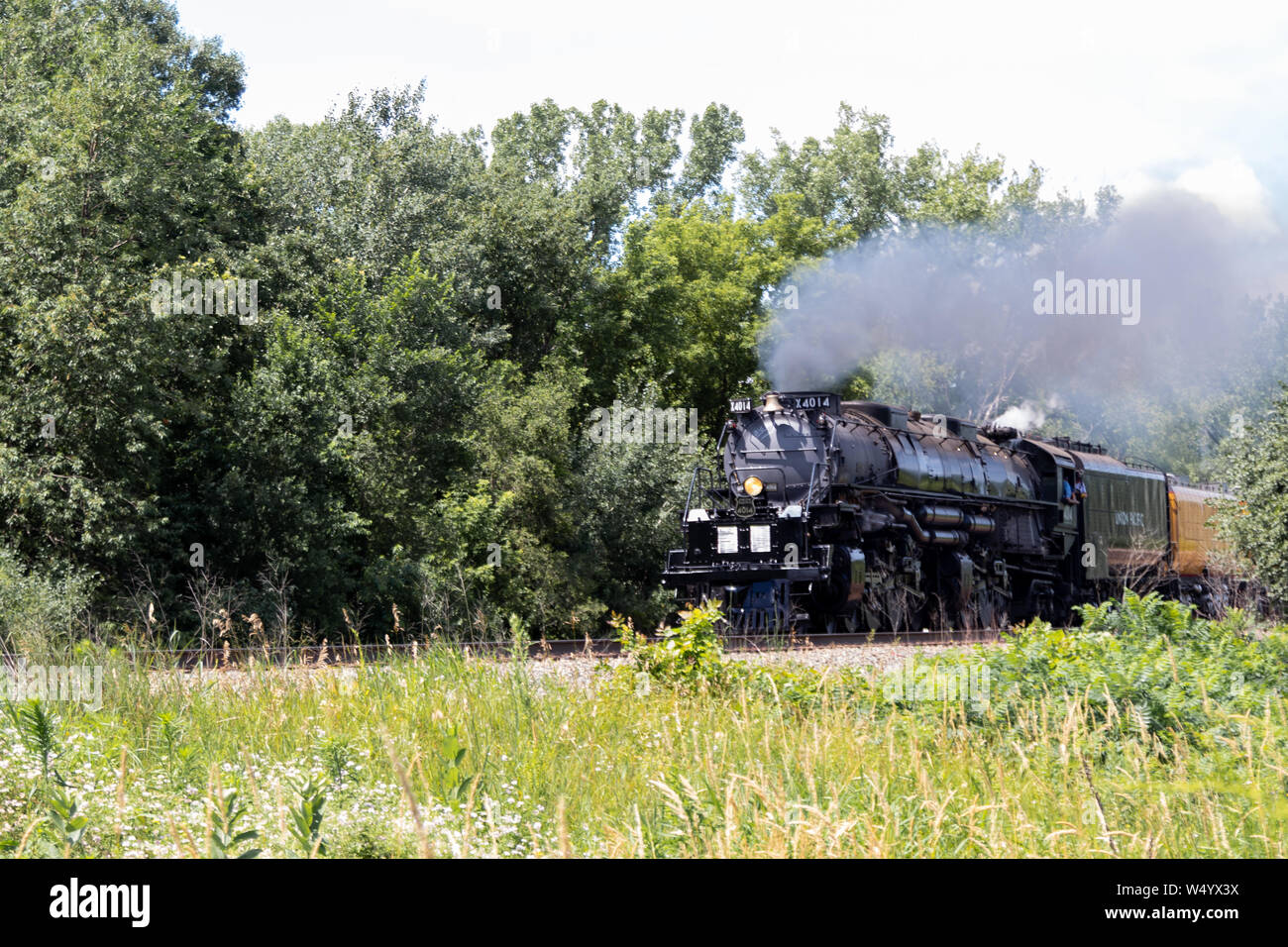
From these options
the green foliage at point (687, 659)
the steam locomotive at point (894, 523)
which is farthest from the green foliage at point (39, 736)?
the steam locomotive at point (894, 523)

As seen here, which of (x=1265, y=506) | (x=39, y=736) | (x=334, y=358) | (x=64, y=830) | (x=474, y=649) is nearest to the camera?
(x=64, y=830)

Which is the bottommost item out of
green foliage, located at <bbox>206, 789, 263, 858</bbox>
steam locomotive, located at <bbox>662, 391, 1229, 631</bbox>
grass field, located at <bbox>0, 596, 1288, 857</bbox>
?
grass field, located at <bbox>0, 596, 1288, 857</bbox>

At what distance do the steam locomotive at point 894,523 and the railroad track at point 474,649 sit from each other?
111 cm

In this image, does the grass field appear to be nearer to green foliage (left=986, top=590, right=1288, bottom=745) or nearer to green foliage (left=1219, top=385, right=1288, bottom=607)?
green foliage (left=986, top=590, right=1288, bottom=745)

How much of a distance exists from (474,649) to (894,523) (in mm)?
10759

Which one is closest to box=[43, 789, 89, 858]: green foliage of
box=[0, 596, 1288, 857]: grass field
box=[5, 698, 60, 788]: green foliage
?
box=[0, 596, 1288, 857]: grass field

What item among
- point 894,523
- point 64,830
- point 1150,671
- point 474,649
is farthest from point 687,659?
point 894,523

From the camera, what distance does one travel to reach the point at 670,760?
6.41 meters

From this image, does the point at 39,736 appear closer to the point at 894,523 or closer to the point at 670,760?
the point at 670,760

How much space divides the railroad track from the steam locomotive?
1.11 meters

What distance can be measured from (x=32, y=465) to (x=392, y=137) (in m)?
19.5

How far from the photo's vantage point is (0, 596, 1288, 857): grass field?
468 centimetres

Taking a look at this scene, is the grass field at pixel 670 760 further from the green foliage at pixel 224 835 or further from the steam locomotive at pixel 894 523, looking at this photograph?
the steam locomotive at pixel 894 523

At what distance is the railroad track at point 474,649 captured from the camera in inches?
350
